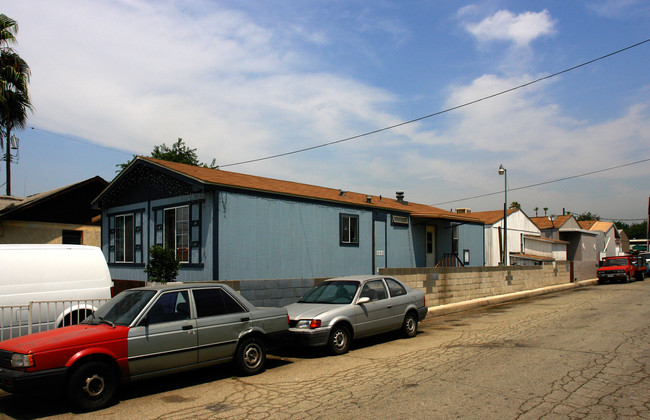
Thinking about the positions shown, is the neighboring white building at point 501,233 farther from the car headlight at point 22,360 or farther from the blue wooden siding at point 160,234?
the car headlight at point 22,360

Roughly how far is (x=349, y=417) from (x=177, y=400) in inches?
99.0

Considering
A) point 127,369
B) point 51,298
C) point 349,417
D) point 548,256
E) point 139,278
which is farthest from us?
point 548,256

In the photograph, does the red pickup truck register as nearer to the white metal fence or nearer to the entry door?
the entry door

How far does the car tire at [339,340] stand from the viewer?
952 cm

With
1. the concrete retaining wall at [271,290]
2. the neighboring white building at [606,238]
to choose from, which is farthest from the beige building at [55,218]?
the neighboring white building at [606,238]

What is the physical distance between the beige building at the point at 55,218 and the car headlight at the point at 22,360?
1898 centimetres

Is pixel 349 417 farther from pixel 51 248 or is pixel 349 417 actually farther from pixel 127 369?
pixel 51 248

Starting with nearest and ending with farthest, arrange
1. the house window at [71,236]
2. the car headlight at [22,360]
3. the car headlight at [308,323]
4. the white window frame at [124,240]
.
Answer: the car headlight at [22,360] < the car headlight at [308,323] < the white window frame at [124,240] < the house window at [71,236]

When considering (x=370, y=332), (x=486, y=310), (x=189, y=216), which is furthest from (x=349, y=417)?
(x=486, y=310)

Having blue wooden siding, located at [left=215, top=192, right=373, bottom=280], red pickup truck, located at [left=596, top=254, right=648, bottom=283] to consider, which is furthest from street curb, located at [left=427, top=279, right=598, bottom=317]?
red pickup truck, located at [left=596, top=254, right=648, bottom=283]

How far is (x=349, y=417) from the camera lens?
18.6 feet

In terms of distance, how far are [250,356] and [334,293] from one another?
3.17 m

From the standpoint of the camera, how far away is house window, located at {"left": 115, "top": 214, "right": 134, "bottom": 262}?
18.1 m

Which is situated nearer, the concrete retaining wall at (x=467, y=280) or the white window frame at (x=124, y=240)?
the concrete retaining wall at (x=467, y=280)
